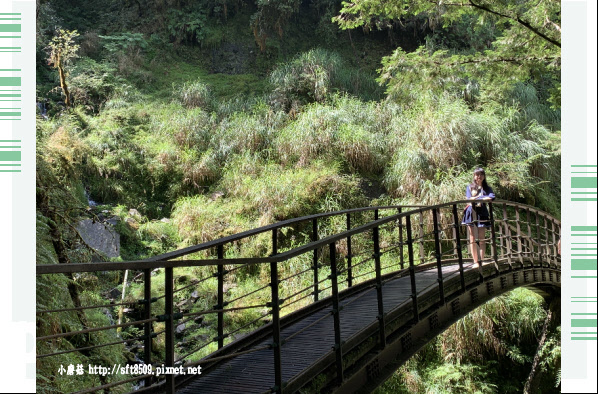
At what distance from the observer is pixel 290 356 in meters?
3.80

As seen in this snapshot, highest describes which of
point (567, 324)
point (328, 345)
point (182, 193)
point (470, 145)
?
point (470, 145)

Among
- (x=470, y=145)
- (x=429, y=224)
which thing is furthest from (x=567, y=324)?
(x=470, y=145)

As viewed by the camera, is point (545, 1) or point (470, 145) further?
point (470, 145)

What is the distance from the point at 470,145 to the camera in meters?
10.6

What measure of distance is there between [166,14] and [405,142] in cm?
1100

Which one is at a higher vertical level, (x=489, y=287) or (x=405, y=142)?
(x=405, y=142)

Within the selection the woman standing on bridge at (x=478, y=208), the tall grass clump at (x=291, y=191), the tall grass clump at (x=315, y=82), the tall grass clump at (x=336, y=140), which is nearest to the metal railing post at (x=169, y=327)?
the woman standing on bridge at (x=478, y=208)

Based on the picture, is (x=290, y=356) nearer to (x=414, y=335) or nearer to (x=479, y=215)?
(x=414, y=335)

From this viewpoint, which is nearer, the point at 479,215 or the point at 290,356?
the point at 290,356

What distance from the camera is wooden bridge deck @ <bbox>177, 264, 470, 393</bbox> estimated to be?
3.36m

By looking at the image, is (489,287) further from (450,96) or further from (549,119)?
(549,119)

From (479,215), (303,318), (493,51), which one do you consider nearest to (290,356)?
(303,318)

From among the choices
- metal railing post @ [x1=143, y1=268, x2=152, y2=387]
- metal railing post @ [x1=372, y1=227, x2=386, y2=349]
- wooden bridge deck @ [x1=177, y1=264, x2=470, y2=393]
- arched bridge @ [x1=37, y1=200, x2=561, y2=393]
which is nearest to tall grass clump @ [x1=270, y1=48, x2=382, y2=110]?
arched bridge @ [x1=37, y1=200, x2=561, y2=393]

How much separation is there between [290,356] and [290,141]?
8054 mm
